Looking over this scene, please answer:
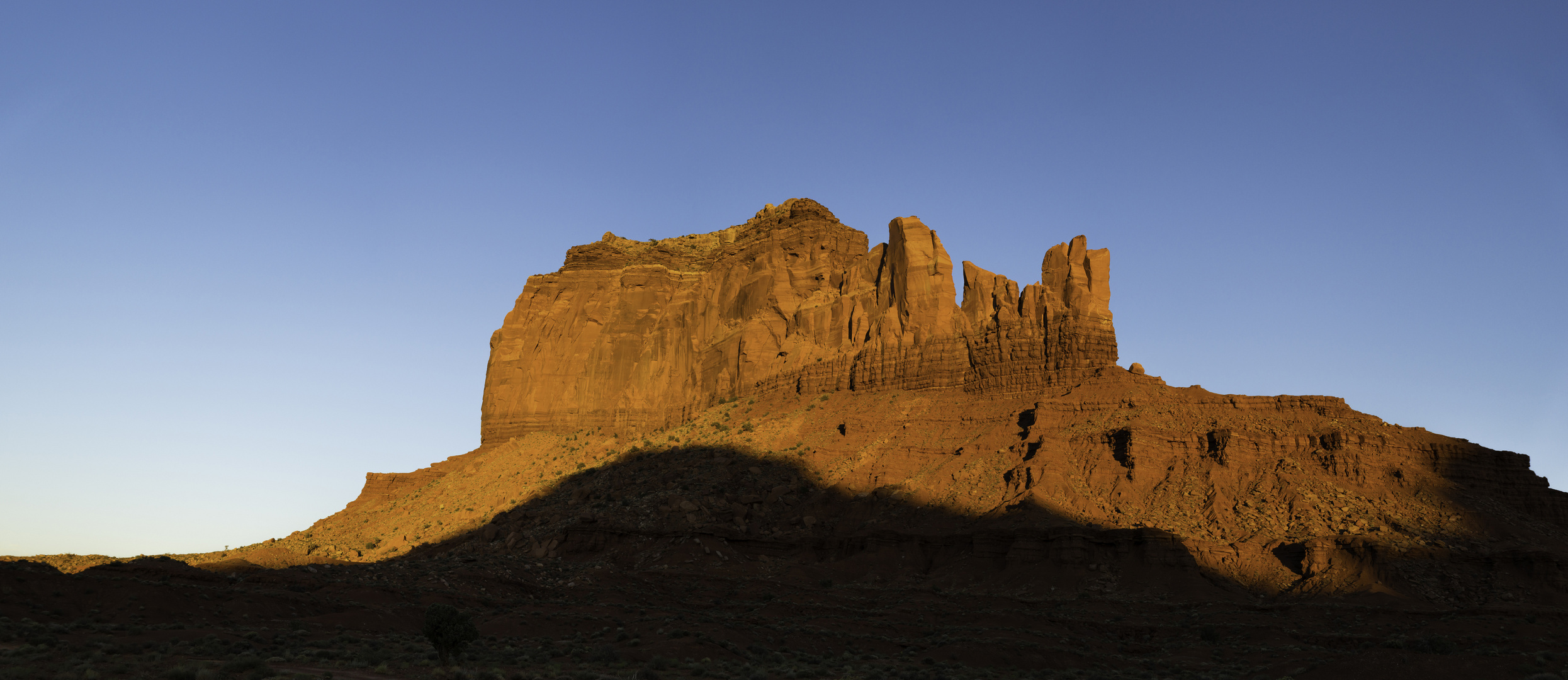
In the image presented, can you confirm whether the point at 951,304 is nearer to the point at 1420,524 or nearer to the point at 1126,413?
the point at 1126,413

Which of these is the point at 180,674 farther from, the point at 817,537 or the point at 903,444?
the point at 903,444

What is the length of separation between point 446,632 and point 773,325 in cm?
6625

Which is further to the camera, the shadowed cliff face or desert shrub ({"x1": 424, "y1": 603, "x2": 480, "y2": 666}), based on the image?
the shadowed cliff face

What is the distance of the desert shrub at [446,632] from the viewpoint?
36.1 metres

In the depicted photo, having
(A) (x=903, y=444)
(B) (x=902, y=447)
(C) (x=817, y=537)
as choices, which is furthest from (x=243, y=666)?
(A) (x=903, y=444)

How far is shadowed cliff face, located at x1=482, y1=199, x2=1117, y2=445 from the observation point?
8112cm

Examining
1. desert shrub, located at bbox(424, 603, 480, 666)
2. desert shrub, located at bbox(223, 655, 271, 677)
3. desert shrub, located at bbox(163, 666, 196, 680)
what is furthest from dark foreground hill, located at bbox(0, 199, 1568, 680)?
desert shrub, located at bbox(163, 666, 196, 680)

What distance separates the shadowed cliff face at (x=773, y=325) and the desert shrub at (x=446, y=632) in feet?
164

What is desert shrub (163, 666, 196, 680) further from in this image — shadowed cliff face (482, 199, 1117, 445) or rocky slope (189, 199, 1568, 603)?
shadowed cliff face (482, 199, 1117, 445)

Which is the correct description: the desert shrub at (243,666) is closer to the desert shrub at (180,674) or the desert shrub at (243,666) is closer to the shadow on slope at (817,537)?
the desert shrub at (180,674)

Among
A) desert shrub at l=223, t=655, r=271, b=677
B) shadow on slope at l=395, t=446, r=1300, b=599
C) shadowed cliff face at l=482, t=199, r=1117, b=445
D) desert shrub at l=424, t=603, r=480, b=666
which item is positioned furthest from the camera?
shadowed cliff face at l=482, t=199, r=1117, b=445

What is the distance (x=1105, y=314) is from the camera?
78812mm

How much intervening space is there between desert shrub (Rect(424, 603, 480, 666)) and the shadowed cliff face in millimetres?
49855

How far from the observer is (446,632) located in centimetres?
3619
